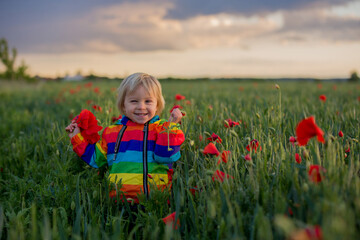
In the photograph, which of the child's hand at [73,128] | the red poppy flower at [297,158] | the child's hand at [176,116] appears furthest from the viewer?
the child's hand at [73,128]

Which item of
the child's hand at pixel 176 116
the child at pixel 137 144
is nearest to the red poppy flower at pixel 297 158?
the child at pixel 137 144

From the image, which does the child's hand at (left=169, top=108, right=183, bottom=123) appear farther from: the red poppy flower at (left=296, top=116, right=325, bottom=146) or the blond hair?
the red poppy flower at (left=296, top=116, right=325, bottom=146)

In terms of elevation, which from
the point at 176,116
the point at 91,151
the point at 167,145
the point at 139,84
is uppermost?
the point at 139,84

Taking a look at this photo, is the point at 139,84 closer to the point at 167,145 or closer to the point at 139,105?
the point at 139,105

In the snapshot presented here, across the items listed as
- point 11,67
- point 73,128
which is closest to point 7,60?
point 11,67

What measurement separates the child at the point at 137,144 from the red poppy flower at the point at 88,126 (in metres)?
0.05

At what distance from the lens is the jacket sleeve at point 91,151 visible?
2.36 m

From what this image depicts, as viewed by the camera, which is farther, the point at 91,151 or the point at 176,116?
the point at 91,151

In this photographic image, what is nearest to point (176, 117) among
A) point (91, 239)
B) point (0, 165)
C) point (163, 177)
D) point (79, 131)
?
point (163, 177)

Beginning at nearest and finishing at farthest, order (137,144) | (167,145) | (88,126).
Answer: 1. (167,145)
2. (137,144)
3. (88,126)

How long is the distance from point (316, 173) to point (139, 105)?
4.50 ft

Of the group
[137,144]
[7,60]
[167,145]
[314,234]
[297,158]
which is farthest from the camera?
[7,60]

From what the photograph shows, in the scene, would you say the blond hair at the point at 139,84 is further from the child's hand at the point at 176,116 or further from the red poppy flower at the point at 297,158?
the red poppy flower at the point at 297,158

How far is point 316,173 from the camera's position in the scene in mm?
1397
